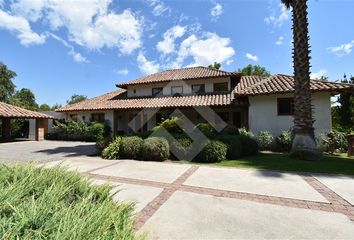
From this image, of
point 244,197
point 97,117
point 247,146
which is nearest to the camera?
point 244,197

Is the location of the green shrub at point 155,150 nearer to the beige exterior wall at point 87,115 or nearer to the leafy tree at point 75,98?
the beige exterior wall at point 87,115

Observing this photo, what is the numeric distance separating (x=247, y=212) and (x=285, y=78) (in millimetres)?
15949

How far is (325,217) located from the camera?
4.60 m

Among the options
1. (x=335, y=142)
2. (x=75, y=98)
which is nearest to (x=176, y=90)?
(x=335, y=142)

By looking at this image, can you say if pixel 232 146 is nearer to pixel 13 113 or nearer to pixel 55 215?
pixel 55 215

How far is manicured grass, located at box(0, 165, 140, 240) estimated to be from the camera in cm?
206

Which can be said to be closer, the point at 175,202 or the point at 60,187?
the point at 60,187

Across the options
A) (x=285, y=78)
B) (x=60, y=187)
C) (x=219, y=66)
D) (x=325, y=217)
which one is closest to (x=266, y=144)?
(x=285, y=78)

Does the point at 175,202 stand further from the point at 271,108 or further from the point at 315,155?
the point at 271,108

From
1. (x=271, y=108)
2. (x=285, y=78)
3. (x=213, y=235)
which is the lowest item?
(x=213, y=235)

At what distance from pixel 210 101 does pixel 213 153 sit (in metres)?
9.11

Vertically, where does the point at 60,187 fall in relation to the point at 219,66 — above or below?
below

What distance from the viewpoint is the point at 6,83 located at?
42.8 meters

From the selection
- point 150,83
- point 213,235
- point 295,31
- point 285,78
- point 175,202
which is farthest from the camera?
point 150,83
